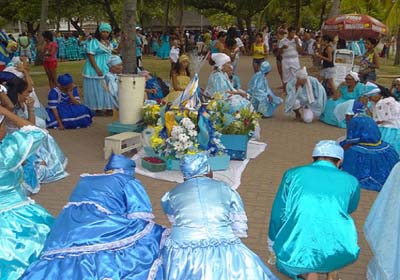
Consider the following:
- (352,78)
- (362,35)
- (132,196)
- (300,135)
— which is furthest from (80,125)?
(362,35)

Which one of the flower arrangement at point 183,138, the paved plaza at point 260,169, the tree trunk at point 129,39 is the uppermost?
the tree trunk at point 129,39

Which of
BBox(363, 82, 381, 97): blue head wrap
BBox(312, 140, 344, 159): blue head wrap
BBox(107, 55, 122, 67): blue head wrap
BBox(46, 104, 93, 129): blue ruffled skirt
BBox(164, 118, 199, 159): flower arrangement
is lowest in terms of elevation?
BBox(46, 104, 93, 129): blue ruffled skirt

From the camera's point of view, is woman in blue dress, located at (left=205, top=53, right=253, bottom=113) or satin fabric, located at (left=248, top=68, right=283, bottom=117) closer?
woman in blue dress, located at (left=205, top=53, right=253, bottom=113)

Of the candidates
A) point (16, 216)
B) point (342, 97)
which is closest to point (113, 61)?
point (342, 97)

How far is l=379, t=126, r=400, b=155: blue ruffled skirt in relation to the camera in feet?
23.2

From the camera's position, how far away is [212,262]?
3.30 m

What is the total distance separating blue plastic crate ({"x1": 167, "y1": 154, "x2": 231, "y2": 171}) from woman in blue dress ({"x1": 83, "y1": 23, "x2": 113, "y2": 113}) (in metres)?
3.88

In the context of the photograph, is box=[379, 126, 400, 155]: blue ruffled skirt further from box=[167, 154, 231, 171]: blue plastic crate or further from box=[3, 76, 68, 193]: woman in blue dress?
box=[3, 76, 68, 193]: woman in blue dress

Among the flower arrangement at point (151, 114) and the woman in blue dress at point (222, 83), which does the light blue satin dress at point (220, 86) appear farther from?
the flower arrangement at point (151, 114)

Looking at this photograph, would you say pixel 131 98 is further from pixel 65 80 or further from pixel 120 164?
pixel 120 164

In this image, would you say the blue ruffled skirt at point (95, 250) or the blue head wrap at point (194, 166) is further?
the blue head wrap at point (194, 166)

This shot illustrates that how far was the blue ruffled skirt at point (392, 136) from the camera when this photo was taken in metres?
7.09

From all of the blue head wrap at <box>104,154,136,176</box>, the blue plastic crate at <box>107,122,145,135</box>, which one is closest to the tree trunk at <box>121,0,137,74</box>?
the blue plastic crate at <box>107,122,145,135</box>

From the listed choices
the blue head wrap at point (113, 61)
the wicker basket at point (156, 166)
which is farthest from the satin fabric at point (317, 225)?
the blue head wrap at point (113, 61)
